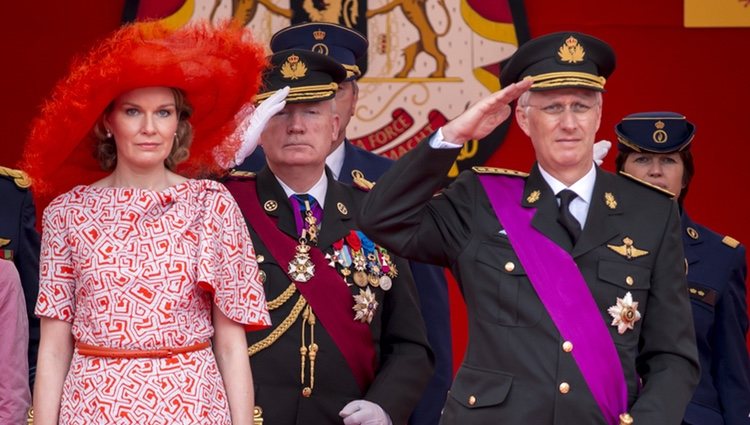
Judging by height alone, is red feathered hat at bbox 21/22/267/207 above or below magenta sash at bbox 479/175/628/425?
above

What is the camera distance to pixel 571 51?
3.69 meters

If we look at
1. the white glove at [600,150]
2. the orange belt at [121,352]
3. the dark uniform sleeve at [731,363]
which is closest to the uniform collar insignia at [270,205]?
the orange belt at [121,352]

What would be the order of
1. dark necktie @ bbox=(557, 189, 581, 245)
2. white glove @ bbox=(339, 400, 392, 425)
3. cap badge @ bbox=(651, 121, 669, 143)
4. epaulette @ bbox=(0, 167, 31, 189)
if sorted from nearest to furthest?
dark necktie @ bbox=(557, 189, 581, 245)
white glove @ bbox=(339, 400, 392, 425)
epaulette @ bbox=(0, 167, 31, 189)
cap badge @ bbox=(651, 121, 669, 143)

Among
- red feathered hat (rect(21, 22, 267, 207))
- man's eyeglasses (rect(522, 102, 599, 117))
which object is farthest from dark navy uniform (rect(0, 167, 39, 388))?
man's eyeglasses (rect(522, 102, 599, 117))

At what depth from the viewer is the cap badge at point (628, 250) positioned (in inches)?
141

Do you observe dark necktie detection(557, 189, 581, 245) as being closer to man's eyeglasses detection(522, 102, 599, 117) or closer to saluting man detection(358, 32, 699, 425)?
saluting man detection(358, 32, 699, 425)

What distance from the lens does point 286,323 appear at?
154 inches

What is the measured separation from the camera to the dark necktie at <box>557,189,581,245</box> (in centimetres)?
362

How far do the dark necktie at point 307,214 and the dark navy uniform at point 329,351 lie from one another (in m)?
0.02

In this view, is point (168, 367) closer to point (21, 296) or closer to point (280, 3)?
point (21, 296)

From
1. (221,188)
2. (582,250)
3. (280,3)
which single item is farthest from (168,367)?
(280,3)

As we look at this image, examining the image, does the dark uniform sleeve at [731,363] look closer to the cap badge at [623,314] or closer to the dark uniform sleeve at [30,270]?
the cap badge at [623,314]

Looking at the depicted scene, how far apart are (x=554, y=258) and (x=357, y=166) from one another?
49.0 inches

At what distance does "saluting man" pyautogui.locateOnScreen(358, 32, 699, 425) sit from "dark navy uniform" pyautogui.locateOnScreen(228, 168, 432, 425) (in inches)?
16.3
